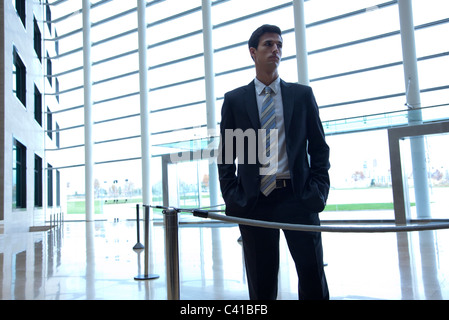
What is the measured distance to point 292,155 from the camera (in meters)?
2.53

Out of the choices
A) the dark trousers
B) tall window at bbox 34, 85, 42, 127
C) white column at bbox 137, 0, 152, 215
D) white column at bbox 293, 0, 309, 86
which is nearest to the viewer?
the dark trousers

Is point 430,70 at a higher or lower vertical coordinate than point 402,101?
higher

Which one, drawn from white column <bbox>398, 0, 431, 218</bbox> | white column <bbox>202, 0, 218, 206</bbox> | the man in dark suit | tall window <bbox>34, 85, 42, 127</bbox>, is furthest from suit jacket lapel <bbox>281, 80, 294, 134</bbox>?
tall window <bbox>34, 85, 42, 127</bbox>

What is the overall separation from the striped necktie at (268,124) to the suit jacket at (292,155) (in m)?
0.04

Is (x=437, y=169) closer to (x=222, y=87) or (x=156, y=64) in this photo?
(x=222, y=87)

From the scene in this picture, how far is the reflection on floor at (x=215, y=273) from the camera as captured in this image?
15.5 ft

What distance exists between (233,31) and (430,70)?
31.6 feet

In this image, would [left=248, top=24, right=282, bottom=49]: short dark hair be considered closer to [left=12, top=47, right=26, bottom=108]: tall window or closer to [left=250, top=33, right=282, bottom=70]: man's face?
[left=250, top=33, right=282, bottom=70]: man's face

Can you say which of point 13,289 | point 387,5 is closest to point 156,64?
point 387,5

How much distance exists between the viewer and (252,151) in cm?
263

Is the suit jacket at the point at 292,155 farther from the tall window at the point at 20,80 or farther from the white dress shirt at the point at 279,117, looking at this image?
the tall window at the point at 20,80

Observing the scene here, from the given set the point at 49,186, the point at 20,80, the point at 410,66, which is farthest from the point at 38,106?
the point at 410,66

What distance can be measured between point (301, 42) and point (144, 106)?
9.38 meters

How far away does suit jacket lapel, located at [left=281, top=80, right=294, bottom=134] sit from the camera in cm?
261
